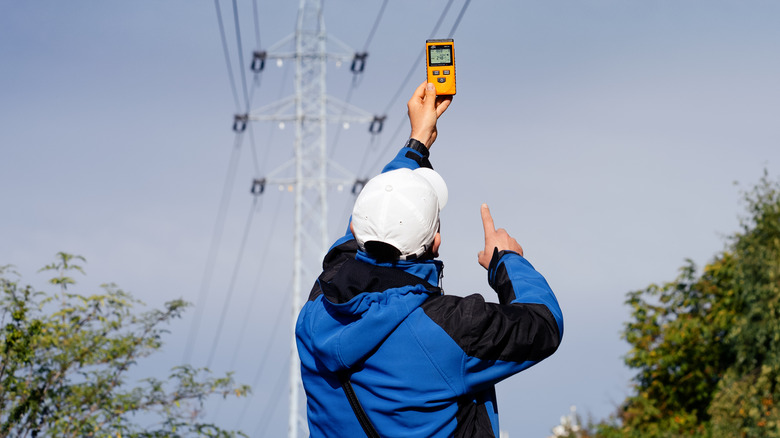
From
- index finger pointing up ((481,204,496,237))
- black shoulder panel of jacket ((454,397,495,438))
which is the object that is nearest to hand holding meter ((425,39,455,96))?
index finger pointing up ((481,204,496,237))

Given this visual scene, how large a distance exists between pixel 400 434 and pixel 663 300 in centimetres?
1943

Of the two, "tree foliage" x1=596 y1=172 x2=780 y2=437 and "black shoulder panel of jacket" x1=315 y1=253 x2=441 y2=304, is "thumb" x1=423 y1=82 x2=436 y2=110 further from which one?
"tree foliage" x1=596 y1=172 x2=780 y2=437

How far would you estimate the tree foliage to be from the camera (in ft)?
49.2

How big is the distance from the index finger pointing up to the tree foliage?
1285 centimetres

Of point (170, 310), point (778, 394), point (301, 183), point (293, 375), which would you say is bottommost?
point (170, 310)

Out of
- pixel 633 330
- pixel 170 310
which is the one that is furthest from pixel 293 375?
pixel 170 310

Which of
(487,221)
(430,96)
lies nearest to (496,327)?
(487,221)

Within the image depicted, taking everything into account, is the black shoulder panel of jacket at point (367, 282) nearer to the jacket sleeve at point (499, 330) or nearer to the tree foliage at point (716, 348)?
the jacket sleeve at point (499, 330)

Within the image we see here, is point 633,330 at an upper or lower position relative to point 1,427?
upper

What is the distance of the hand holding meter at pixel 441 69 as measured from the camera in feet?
10.3

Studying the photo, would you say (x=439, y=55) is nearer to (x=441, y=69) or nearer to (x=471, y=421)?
(x=441, y=69)

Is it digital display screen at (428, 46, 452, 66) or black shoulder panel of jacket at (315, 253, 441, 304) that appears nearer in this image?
black shoulder panel of jacket at (315, 253, 441, 304)

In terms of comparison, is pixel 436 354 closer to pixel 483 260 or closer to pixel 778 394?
pixel 483 260

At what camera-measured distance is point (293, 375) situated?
67.1ft
